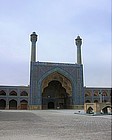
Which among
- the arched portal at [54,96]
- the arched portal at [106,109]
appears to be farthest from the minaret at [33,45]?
the arched portal at [106,109]

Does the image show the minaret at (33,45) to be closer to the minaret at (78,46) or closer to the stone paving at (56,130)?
the minaret at (78,46)

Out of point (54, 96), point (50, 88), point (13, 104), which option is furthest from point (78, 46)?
point (13, 104)

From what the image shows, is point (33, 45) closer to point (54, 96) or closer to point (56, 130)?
point (54, 96)

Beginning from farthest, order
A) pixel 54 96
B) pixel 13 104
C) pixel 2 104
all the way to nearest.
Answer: pixel 13 104 < pixel 2 104 < pixel 54 96

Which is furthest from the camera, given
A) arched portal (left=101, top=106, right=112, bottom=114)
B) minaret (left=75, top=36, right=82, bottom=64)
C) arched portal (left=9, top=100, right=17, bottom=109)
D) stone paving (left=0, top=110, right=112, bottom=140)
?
arched portal (left=9, top=100, right=17, bottom=109)

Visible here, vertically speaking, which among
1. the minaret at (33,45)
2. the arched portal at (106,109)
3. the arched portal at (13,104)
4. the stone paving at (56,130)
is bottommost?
the arched portal at (13,104)

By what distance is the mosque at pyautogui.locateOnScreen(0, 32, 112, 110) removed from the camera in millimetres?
30750

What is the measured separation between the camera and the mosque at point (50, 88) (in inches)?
1211

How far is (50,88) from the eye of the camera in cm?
3741

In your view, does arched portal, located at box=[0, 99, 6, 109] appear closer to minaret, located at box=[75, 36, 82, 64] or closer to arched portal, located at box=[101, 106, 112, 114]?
minaret, located at box=[75, 36, 82, 64]

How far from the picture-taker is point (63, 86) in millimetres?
33812

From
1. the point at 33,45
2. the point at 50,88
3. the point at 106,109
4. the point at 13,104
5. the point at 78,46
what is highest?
the point at 78,46

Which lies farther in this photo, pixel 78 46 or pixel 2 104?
pixel 2 104

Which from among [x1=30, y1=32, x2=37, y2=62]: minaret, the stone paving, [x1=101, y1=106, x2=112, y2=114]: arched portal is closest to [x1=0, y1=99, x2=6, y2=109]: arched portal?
[x1=30, y1=32, x2=37, y2=62]: minaret
